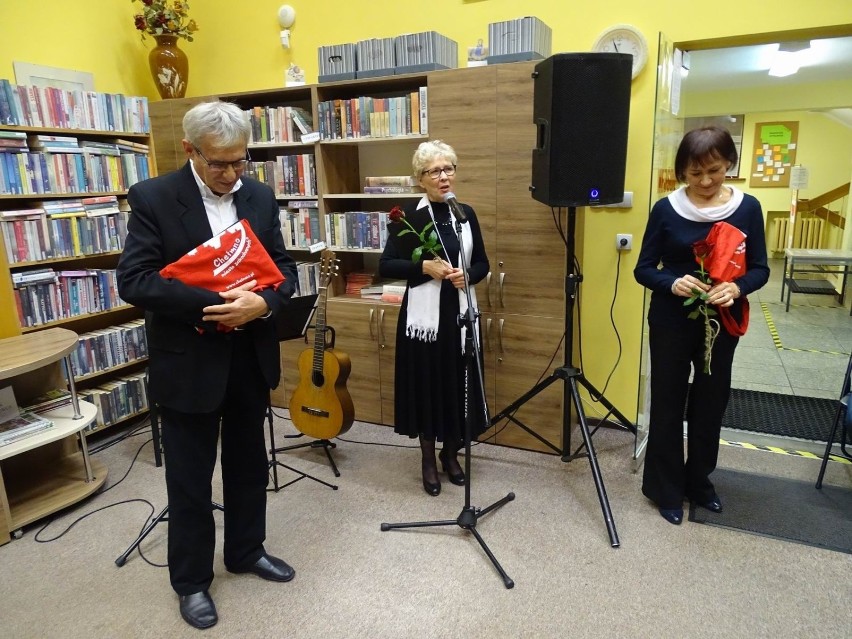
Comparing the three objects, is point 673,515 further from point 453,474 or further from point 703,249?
point 703,249

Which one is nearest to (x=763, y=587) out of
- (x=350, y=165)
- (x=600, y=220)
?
(x=600, y=220)

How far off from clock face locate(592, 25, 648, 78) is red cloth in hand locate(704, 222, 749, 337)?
3.57ft

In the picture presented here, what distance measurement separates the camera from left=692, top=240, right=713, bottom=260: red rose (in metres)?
2.20

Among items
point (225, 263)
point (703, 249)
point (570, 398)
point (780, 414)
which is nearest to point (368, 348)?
point (570, 398)

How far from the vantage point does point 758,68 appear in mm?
4816

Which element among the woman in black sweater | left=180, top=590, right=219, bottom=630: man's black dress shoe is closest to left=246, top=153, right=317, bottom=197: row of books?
the woman in black sweater

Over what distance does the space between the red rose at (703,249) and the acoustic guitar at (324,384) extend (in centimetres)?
155

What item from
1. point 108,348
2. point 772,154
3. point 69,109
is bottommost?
point 108,348

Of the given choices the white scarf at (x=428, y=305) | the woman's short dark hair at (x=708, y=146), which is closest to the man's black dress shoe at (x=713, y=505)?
the white scarf at (x=428, y=305)

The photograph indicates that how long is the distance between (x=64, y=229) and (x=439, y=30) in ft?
7.37

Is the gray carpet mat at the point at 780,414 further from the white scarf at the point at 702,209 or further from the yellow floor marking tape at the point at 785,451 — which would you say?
the white scarf at the point at 702,209

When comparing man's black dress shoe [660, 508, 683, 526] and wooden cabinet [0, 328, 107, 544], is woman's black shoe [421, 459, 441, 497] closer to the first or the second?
man's black dress shoe [660, 508, 683, 526]

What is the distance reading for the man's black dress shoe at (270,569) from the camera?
6.98 ft

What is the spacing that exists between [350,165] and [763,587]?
290cm
